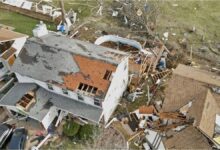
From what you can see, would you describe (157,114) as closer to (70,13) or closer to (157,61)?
(157,61)

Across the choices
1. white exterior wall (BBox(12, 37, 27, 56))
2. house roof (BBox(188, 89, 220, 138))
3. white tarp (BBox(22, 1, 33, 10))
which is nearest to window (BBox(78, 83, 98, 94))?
house roof (BBox(188, 89, 220, 138))

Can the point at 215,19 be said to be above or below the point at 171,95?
above

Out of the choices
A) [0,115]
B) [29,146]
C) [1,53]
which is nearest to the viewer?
[29,146]

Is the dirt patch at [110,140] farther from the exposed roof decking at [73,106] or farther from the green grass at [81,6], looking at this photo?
the green grass at [81,6]

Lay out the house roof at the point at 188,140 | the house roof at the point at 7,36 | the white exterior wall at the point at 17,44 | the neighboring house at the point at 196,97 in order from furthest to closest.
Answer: the white exterior wall at the point at 17,44 < the house roof at the point at 7,36 < the neighboring house at the point at 196,97 < the house roof at the point at 188,140

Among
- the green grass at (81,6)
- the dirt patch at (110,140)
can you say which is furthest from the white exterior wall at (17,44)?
the dirt patch at (110,140)

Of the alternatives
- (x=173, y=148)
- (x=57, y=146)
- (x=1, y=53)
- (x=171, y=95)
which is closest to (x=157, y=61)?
(x=171, y=95)

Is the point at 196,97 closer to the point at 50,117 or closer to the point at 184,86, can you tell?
the point at 184,86
